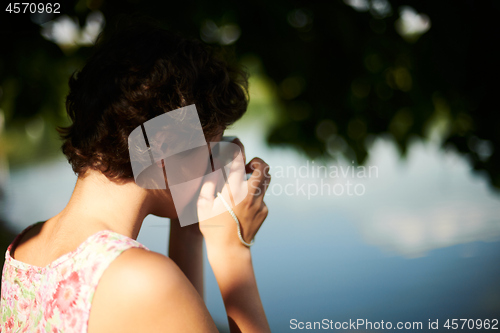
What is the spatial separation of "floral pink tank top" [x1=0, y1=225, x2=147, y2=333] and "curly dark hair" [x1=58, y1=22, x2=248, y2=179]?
174 mm

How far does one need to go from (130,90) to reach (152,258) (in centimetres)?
32

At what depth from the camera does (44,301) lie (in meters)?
0.61

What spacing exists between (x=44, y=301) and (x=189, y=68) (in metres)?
0.50

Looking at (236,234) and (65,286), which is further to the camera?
(236,234)

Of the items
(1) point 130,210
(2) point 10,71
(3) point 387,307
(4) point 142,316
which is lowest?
(3) point 387,307

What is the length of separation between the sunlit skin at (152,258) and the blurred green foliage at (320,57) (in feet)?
1.02

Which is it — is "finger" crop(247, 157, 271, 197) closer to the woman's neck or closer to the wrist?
the wrist

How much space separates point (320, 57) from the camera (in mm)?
994

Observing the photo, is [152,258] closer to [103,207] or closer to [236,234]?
[103,207]

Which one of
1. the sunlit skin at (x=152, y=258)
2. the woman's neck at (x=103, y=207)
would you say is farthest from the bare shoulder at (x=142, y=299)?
the woman's neck at (x=103, y=207)

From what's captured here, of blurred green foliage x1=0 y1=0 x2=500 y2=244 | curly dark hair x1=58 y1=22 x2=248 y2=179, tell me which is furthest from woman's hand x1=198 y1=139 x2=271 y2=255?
blurred green foliage x1=0 y1=0 x2=500 y2=244

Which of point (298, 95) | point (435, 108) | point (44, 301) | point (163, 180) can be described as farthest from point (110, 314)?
point (435, 108)

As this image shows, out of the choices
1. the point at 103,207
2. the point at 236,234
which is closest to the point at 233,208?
the point at 236,234

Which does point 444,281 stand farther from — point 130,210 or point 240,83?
point 130,210
